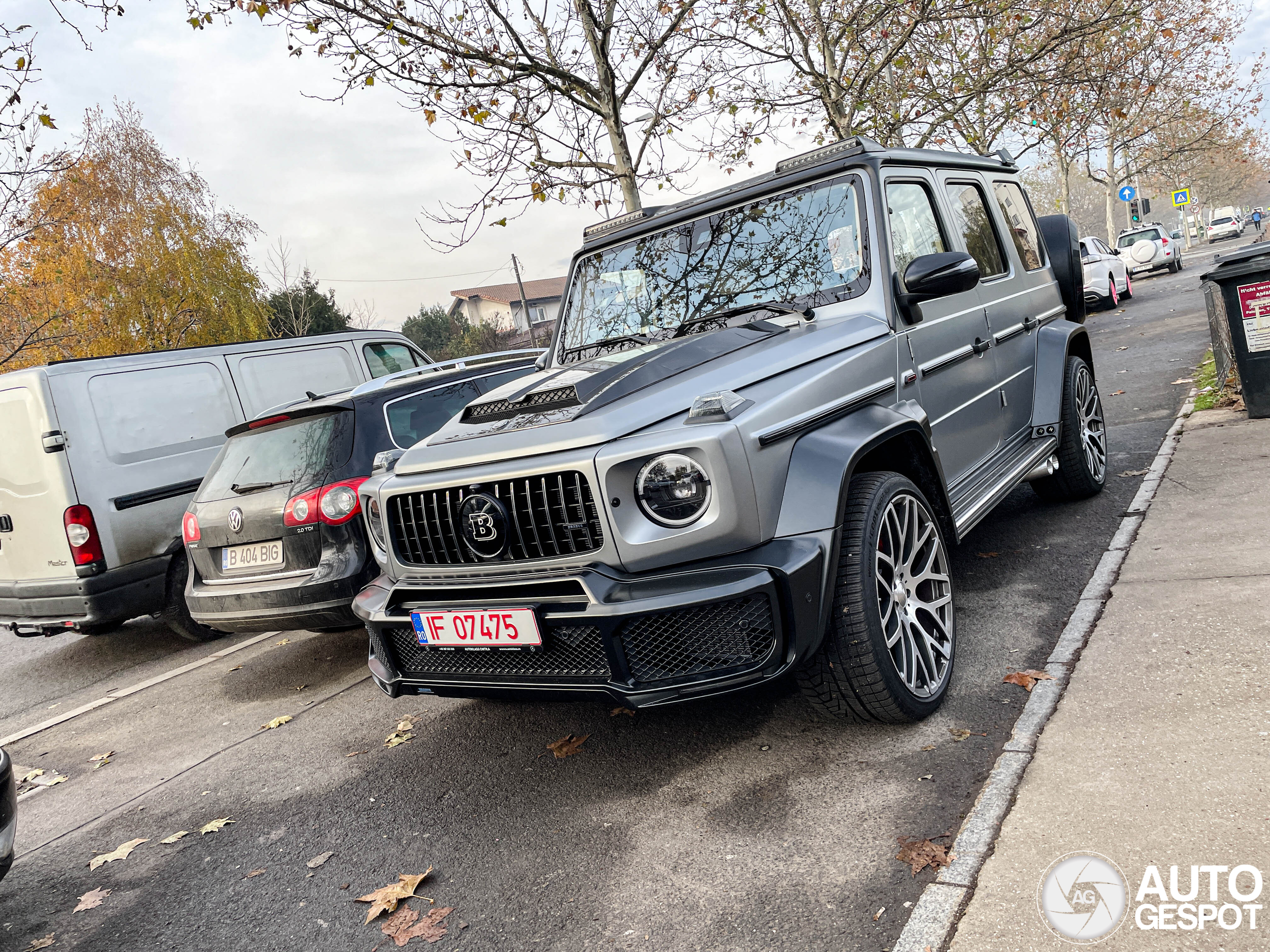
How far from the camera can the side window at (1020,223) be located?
17.9 ft

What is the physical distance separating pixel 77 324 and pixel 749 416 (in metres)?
27.6

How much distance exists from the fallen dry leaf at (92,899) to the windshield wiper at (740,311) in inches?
119

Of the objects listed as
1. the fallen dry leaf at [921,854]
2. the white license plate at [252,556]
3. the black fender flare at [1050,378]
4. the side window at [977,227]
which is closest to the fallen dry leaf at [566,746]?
the fallen dry leaf at [921,854]

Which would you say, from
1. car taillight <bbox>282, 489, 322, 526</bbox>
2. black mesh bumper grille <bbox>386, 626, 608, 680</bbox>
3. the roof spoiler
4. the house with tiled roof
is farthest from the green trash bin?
the house with tiled roof

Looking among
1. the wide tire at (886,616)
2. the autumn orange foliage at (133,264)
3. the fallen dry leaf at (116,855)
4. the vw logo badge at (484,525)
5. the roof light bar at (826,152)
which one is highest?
the autumn orange foliage at (133,264)

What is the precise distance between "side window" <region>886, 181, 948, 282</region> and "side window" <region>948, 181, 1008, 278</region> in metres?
0.35

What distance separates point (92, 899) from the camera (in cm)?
332

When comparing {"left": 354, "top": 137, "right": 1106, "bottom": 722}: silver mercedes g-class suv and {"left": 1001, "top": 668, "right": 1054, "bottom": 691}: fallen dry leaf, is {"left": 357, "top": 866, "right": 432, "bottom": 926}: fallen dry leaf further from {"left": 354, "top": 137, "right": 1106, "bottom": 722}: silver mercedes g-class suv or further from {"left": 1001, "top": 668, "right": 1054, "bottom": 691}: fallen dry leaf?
{"left": 1001, "top": 668, "right": 1054, "bottom": 691}: fallen dry leaf

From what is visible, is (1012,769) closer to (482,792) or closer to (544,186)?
(482,792)

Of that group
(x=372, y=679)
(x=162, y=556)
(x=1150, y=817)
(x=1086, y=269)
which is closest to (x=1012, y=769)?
(x=1150, y=817)

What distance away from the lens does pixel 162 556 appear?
658cm

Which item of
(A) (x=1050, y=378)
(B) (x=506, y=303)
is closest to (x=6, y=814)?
(A) (x=1050, y=378)

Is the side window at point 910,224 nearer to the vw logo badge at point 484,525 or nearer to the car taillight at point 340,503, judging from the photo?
the vw logo badge at point 484,525

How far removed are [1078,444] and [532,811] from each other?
160 inches
